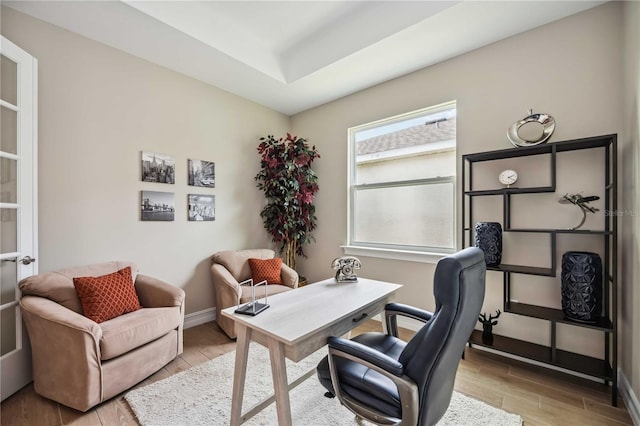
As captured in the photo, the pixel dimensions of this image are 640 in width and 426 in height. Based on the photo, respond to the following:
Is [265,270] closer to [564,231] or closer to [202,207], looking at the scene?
[202,207]

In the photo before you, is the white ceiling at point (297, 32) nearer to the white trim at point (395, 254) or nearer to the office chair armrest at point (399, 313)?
the white trim at point (395, 254)

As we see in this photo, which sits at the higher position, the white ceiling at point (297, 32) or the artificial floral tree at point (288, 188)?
the white ceiling at point (297, 32)

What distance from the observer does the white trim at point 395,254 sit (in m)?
2.90

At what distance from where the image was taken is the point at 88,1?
6.79ft

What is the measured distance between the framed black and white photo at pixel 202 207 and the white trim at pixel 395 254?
1.75 meters

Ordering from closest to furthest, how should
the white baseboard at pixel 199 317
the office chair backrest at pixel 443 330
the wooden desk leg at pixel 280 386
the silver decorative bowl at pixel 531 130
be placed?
the office chair backrest at pixel 443 330, the wooden desk leg at pixel 280 386, the silver decorative bowl at pixel 531 130, the white baseboard at pixel 199 317

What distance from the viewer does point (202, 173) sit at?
3.31 m

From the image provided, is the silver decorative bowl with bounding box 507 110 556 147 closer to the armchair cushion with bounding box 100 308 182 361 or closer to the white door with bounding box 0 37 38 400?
the armchair cushion with bounding box 100 308 182 361

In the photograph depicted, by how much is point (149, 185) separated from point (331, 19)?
98.0 inches

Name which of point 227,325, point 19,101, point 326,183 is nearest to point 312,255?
point 326,183

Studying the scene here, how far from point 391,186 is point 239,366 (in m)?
2.55

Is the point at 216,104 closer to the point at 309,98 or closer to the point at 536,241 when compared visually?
the point at 309,98

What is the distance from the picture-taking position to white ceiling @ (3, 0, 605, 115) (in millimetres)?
2176

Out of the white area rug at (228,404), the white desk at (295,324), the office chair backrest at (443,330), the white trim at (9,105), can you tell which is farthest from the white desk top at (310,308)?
the white trim at (9,105)
